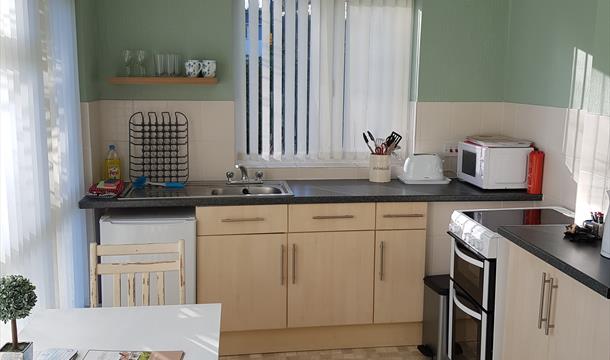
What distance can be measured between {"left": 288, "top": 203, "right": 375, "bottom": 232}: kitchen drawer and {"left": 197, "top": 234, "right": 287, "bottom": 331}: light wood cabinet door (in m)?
0.13

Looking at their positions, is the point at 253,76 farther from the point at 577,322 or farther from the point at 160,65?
the point at 577,322

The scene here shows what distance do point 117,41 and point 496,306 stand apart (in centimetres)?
266

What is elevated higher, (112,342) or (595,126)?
(595,126)

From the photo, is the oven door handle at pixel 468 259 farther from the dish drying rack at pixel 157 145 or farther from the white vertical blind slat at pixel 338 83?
the dish drying rack at pixel 157 145

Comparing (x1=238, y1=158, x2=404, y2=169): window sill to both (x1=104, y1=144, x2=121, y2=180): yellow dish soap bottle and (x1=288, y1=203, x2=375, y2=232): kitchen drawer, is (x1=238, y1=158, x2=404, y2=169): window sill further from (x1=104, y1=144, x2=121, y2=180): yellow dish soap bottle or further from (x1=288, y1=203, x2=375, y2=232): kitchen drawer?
(x1=104, y1=144, x2=121, y2=180): yellow dish soap bottle

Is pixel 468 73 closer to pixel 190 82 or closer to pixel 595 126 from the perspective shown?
pixel 595 126

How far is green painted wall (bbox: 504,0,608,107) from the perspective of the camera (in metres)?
3.53

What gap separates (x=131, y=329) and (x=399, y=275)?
6.65 feet

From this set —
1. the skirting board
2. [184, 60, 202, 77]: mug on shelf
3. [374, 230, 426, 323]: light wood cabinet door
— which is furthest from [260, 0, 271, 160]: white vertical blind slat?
the skirting board

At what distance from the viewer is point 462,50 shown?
4328 mm

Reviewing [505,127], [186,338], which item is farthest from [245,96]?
[186,338]

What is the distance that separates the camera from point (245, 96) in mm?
4250

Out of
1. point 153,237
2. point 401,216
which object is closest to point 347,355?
point 401,216

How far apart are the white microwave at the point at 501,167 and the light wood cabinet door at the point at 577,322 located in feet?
4.65
